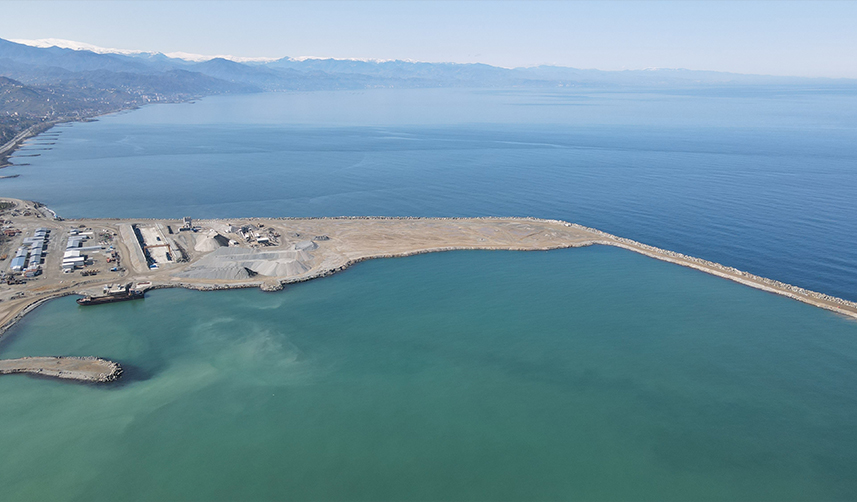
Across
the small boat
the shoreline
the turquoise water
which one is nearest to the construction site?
the shoreline

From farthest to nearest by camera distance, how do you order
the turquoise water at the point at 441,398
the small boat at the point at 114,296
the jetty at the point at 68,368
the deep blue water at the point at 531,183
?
the deep blue water at the point at 531,183, the small boat at the point at 114,296, the jetty at the point at 68,368, the turquoise water at the point at 441,398

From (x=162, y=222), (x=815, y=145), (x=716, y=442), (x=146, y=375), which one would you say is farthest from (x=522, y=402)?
(x=815, y=145)

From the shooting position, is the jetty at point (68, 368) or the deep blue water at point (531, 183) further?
the deep blue water at point (531, 183)

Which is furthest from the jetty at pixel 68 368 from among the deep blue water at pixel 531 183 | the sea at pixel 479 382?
the deep blue water at pixel 531 183

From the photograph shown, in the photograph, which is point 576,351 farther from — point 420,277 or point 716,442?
point 420,277

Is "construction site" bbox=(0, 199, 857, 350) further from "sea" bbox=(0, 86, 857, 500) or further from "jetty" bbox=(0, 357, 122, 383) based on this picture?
"jetty" bbox=(0, 357, 122, 383)

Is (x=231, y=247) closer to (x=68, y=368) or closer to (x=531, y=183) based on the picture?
(x=68, y=368)

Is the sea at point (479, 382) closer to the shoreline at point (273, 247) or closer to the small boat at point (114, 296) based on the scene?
the small boat at point (114, 296)

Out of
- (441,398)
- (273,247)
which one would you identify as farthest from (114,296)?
(441,398)

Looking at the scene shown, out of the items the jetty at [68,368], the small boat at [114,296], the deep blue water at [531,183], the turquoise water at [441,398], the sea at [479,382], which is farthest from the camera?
the deep blue water at [531,183]
